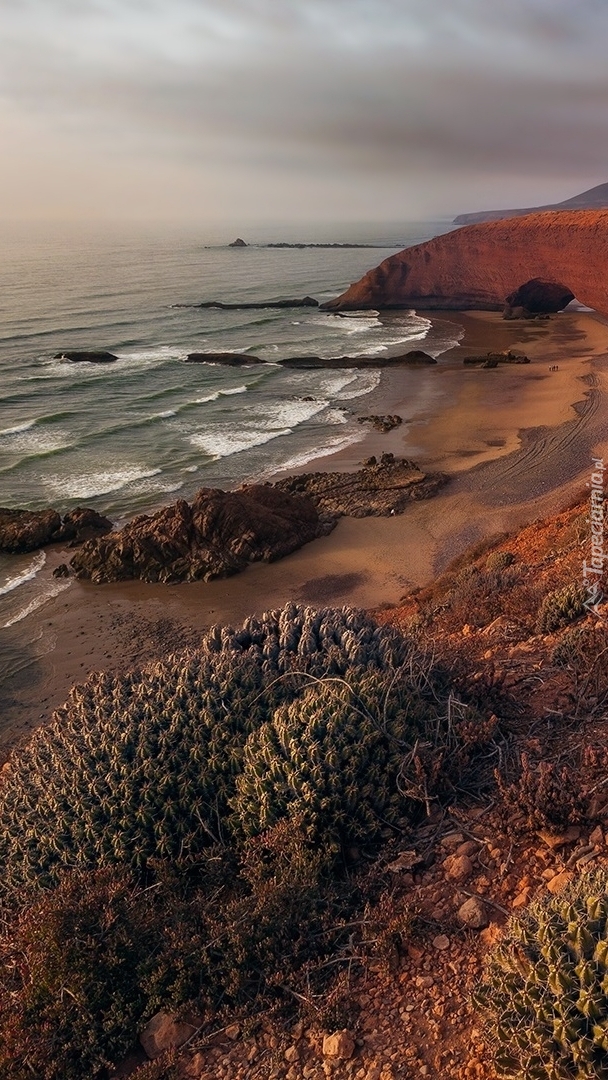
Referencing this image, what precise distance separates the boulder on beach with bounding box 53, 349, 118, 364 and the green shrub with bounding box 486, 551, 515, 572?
112ft

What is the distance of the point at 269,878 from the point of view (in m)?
4.32

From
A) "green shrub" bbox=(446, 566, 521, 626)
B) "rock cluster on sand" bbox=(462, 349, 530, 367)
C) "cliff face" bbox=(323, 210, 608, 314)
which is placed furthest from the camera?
"cliff face" bbox=(323, 210, 608, 314)

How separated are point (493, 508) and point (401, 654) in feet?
46.9

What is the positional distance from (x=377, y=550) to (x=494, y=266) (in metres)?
43.4

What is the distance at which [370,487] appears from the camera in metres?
21.4

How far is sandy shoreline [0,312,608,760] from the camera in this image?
14.0 meters

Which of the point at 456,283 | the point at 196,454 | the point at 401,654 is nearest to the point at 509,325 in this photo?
the point at 456,283

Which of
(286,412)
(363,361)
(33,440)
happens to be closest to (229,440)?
(286,412)

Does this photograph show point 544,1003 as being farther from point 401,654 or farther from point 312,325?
point 312,325

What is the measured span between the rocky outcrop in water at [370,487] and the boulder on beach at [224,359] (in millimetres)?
20665

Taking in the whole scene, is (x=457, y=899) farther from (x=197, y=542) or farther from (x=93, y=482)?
(x=93, y=482)

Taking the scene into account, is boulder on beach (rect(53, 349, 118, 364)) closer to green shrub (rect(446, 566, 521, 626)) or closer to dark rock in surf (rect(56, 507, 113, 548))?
dark rock in surf (rect(56, 507, 113, 548))

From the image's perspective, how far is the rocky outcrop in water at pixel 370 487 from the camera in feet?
65.7

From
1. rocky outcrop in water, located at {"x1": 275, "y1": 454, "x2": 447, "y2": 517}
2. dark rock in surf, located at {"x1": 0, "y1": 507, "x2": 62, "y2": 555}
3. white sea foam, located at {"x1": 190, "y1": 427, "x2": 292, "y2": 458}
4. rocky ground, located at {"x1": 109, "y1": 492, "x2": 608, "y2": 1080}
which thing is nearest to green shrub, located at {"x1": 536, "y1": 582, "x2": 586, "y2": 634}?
rocky ground, located at {"x1": 109, "y1": 492, "x2": 608, "y2": 1080}
